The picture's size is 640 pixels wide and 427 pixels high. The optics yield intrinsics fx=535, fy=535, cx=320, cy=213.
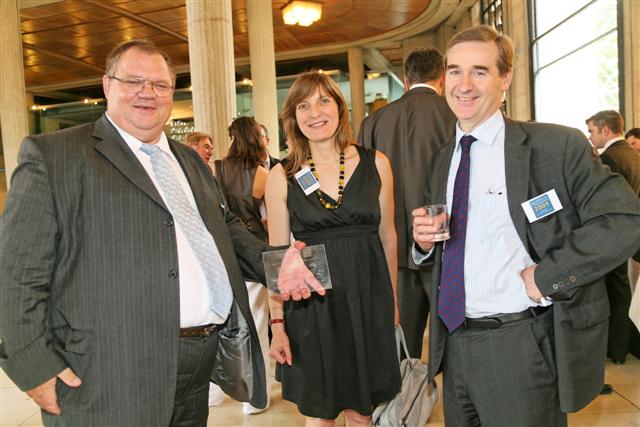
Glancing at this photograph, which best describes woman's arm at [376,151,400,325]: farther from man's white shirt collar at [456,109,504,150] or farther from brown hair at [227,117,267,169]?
brown hair at [227,117,267,169]

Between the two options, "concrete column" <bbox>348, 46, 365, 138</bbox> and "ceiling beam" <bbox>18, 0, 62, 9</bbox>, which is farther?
"concrete column" <bbox>348, 46, 365, 138</bbox>

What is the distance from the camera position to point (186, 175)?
1.98 metres

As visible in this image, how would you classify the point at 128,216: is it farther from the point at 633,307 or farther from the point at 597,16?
the point at 597,16

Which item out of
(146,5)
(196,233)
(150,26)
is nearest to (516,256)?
(196,233)

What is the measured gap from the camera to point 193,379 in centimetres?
185

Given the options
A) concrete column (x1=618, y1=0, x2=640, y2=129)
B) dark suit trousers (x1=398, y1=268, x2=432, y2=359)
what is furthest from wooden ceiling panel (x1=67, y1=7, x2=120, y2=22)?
dark suit trousers (x1=398, y1=268, x2=432, y2=359)

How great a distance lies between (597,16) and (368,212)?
7.55 metres

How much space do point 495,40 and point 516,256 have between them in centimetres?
75

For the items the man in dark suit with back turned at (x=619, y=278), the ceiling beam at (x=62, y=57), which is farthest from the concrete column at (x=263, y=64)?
the ceiling beam at (x=62, y=57)

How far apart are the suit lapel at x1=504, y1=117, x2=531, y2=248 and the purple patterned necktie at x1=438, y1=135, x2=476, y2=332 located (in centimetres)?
15

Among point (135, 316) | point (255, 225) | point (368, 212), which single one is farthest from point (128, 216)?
point (255, 225)

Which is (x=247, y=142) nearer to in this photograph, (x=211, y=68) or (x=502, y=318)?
(x=502, y=318)

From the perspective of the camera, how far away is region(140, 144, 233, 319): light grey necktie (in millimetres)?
1828

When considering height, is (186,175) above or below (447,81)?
below
